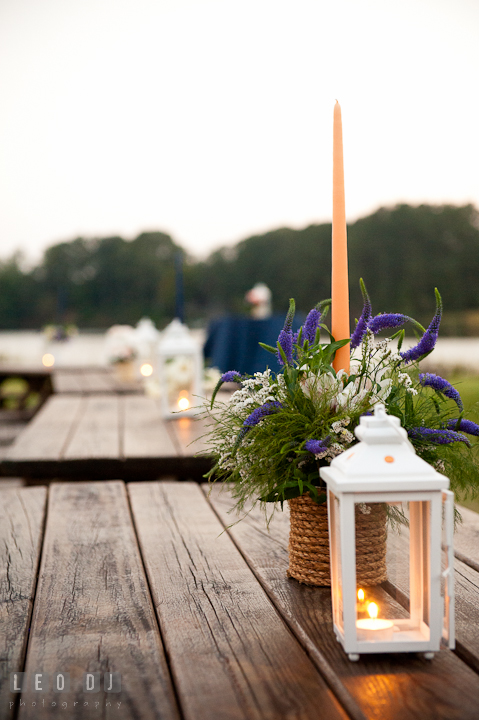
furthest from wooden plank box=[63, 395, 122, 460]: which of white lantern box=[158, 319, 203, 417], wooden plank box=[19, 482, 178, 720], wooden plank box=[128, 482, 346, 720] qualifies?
wooden plank box=[128, 482, 346, 720]

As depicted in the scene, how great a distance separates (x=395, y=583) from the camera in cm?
68

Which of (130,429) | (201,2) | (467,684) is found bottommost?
(130,429)

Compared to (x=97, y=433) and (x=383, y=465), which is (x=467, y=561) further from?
(x=97, y=433)

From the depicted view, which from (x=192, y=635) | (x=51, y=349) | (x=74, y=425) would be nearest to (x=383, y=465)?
(x=192, y=635)

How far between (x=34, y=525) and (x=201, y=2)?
3940 mm

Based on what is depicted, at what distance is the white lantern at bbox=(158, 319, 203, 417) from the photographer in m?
2.46

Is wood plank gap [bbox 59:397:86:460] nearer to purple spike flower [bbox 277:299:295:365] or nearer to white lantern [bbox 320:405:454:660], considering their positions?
purple spike flower [bbox 277:299:295:365]

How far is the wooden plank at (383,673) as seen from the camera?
57 centimetres

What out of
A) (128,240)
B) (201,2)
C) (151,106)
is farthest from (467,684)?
(128,240)

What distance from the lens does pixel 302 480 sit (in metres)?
0.77

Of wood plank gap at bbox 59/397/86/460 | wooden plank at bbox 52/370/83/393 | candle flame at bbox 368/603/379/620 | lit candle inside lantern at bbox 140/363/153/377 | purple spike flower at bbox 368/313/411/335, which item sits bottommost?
wooden plank at bbox 52/370/83/393

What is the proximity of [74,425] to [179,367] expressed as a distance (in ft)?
1.62

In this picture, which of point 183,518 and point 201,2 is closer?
point 183,518

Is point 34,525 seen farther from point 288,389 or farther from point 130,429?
point 130,429
